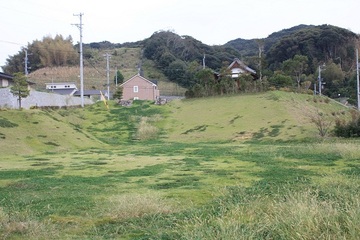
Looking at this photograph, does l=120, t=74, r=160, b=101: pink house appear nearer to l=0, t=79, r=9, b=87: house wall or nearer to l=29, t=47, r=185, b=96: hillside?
l=29, t=47, r=185, b=96: hillside

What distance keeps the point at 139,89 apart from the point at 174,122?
21148 mm

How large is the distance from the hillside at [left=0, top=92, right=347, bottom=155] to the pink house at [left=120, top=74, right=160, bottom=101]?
Result: 11.0 meters

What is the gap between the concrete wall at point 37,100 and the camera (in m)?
27.0

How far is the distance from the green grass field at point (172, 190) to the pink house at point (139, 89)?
93.3 ft

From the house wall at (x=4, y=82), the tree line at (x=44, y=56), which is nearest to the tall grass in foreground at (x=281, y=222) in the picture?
the house wall at (x=4, y=82)

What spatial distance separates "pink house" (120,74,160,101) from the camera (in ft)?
175

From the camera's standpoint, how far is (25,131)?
21.1m

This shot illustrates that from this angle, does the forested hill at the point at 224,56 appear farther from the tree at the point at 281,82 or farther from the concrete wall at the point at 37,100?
the concrete wall at the point at 37,100

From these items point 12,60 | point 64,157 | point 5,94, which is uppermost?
point 12,60

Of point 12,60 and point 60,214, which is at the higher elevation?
point 12,60

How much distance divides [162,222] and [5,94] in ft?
76.3

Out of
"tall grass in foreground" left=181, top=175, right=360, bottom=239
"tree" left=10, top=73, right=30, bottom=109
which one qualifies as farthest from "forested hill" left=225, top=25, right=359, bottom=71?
"tall grass in foreground" left=181, top=175, right=360, bottom=239

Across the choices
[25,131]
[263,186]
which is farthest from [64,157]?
[263,186]

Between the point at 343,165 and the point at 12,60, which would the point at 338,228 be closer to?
the point at 343,165
